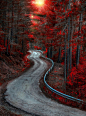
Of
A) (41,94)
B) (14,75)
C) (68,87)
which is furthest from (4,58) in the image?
(68,87)

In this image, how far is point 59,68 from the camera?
73.0ft

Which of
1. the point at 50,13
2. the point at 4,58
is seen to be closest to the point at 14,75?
the point at 4,58

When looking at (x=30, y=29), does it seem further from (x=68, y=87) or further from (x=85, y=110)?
(x=85, y=110)

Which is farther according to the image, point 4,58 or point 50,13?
point 50,13

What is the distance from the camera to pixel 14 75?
58.1 feet

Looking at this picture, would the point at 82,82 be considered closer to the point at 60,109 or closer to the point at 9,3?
the point at 60,109

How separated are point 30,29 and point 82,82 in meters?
23.0

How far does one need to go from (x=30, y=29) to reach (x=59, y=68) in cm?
1563

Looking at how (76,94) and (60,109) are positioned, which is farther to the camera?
(76,94)

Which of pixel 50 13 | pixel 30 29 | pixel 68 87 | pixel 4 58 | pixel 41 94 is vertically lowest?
pixel 68 87

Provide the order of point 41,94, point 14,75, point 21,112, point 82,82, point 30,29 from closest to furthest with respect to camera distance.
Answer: point 21,112
point 41,94
point 82,82
point 14,75
point 30,29

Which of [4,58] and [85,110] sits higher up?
[4,58]

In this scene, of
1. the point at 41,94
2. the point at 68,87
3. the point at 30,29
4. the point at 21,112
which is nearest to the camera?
the point at 21,112

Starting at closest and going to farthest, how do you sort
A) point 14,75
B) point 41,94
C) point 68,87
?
point 41,94 < point 68,87 < point 14,75
